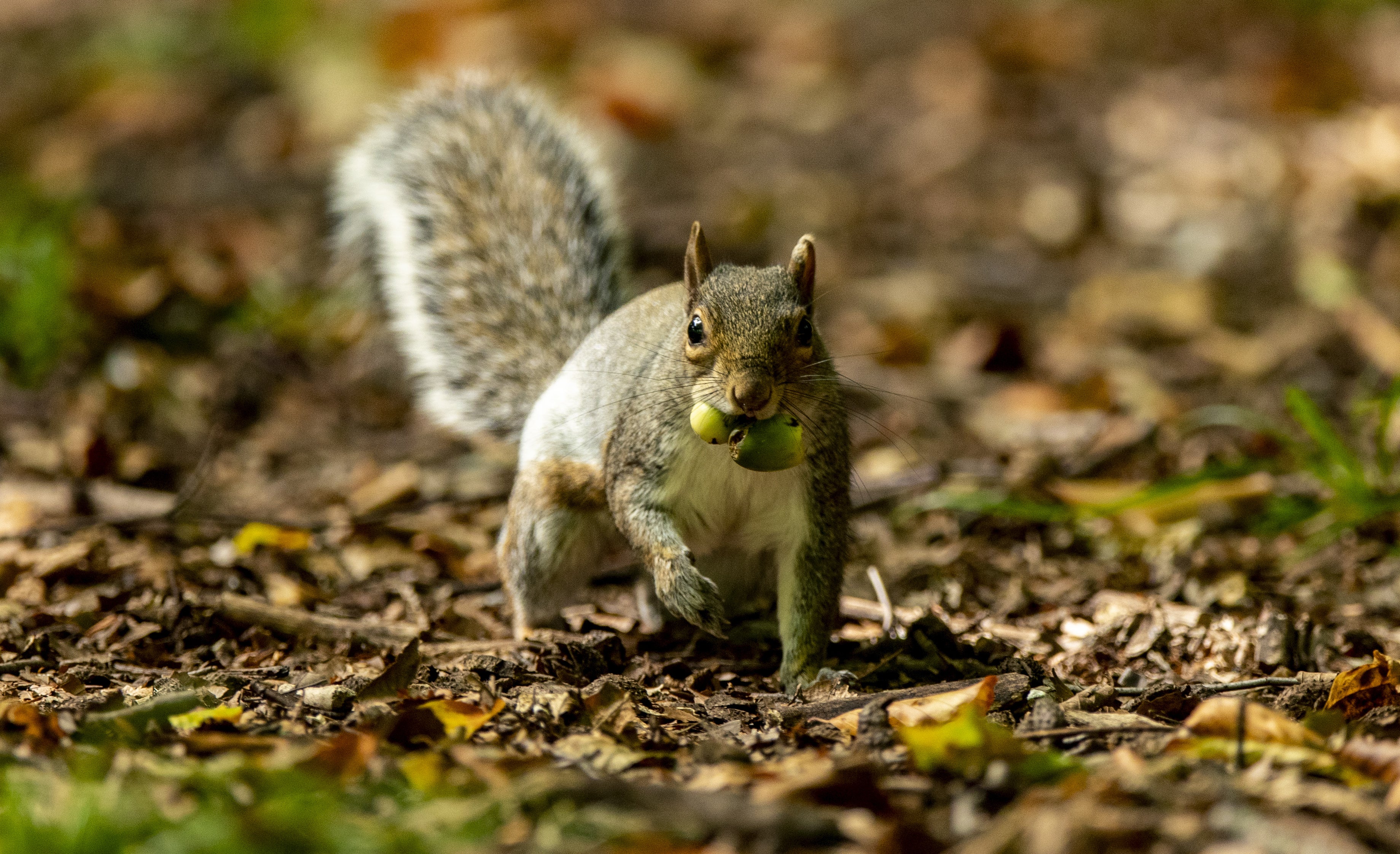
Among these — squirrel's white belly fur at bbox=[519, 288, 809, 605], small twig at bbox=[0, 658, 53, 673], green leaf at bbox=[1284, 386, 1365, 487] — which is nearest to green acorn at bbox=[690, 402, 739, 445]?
squirrel's white belly fur at bbox=[519, 288, 809, 605]

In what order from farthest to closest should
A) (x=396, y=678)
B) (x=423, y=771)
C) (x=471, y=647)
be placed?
1. (x=471, y=647)
2. (x=396, y=678)
3. (x=423, y=771)

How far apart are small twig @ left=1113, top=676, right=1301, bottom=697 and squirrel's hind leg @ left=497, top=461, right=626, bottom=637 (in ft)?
3.73

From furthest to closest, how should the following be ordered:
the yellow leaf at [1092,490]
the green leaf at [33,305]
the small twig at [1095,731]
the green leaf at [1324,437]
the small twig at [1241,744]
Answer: the green leaf at [33,305]
the yellow leaf at [1092,490]
the green leaf at [1324,437]
the small twig at [1095,731]
the small twig at [1241,744]

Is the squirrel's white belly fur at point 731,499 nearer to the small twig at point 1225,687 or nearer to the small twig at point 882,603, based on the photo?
the small twig at point 882,603

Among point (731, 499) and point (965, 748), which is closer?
point (965, 748)

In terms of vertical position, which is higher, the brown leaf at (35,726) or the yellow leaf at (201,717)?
the brown leaf at (35,726)

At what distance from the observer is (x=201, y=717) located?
220 centimetres

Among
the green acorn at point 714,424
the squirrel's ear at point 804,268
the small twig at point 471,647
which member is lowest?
the small twig at point 471,647

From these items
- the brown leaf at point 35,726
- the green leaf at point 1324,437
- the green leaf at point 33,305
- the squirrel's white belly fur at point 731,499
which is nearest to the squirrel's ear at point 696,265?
the squirrel's white belly fur at point 731,499

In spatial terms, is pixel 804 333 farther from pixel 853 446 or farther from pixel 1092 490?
pixel 853 446

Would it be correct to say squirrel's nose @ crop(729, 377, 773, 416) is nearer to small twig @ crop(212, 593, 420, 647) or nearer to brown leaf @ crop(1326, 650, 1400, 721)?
small twig @ crop(212, 593, 420, 647)

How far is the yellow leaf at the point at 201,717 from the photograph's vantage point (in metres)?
2.18

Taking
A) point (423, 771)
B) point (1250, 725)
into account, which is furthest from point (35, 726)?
point (1250, 725)

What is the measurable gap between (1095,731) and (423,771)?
3.46 feet
